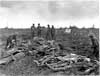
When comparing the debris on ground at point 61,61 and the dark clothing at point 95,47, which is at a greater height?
the dark clothing at point 95,47

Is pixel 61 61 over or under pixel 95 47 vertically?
under

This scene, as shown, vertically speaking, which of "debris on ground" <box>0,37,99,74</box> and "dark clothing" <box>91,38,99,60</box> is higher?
"dark clothing" <box>91,38,99,60</box>

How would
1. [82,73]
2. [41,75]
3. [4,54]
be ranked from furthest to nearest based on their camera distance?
[4,54] → [41,75] → [82,73]

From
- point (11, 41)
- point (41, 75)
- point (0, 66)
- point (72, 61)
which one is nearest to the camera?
point (41, 75)

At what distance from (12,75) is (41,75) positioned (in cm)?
122

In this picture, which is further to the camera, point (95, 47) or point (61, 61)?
point (95, 47)

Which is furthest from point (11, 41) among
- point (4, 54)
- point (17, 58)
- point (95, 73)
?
point (95, 73)

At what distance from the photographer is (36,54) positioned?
668cm

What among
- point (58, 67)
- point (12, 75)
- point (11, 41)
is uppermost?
point (11, 41)

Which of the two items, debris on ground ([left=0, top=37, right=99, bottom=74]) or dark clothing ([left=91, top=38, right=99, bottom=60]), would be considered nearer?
debris on ground ([left=0, top=37, right=99, bottom=74])

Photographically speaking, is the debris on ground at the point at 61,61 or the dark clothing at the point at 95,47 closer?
the debris on ground at the point at 61,61

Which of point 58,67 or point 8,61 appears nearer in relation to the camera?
point 58,67

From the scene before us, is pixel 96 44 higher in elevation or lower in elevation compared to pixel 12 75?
higher

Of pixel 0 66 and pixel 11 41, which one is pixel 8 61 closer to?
pixel 0 66
